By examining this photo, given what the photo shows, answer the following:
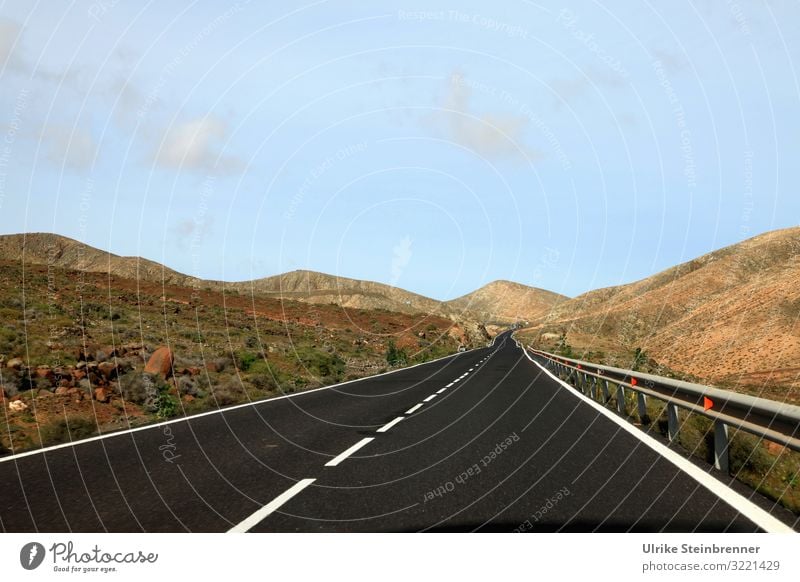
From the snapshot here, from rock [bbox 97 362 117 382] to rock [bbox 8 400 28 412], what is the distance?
10.9ft

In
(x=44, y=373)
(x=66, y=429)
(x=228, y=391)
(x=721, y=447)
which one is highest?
(x=44, y=373)

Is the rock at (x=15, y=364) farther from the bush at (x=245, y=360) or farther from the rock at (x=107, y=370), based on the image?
the bush at (x=245, y=360)

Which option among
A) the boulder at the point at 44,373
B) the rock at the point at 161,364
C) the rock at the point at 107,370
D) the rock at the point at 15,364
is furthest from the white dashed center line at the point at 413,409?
the rock at the point at 15,364

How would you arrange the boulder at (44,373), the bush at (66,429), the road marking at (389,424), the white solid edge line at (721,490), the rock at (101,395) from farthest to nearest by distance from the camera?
the boulder at (44,373), the rock at (101,395), the bush at (66,429), the road marking at (389,424), the white solid edge line at (721,490)

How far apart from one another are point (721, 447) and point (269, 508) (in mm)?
5113

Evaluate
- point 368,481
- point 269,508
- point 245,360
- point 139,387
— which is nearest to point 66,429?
point 139,387

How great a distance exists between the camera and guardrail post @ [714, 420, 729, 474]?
23.6 feet

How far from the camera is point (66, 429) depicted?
39.7 feet

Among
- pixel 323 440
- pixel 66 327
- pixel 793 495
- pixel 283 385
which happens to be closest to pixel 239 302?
pixel 66 327

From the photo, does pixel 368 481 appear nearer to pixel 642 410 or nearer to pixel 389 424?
pixel 389 424

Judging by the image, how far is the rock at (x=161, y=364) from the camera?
19.0 meters

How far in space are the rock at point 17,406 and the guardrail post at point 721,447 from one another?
1390cm

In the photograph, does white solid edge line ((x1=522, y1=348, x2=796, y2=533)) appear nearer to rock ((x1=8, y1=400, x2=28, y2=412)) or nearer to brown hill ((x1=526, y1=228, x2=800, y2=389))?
rock ((x1=8, y1=400, x2=28, y2=412))
